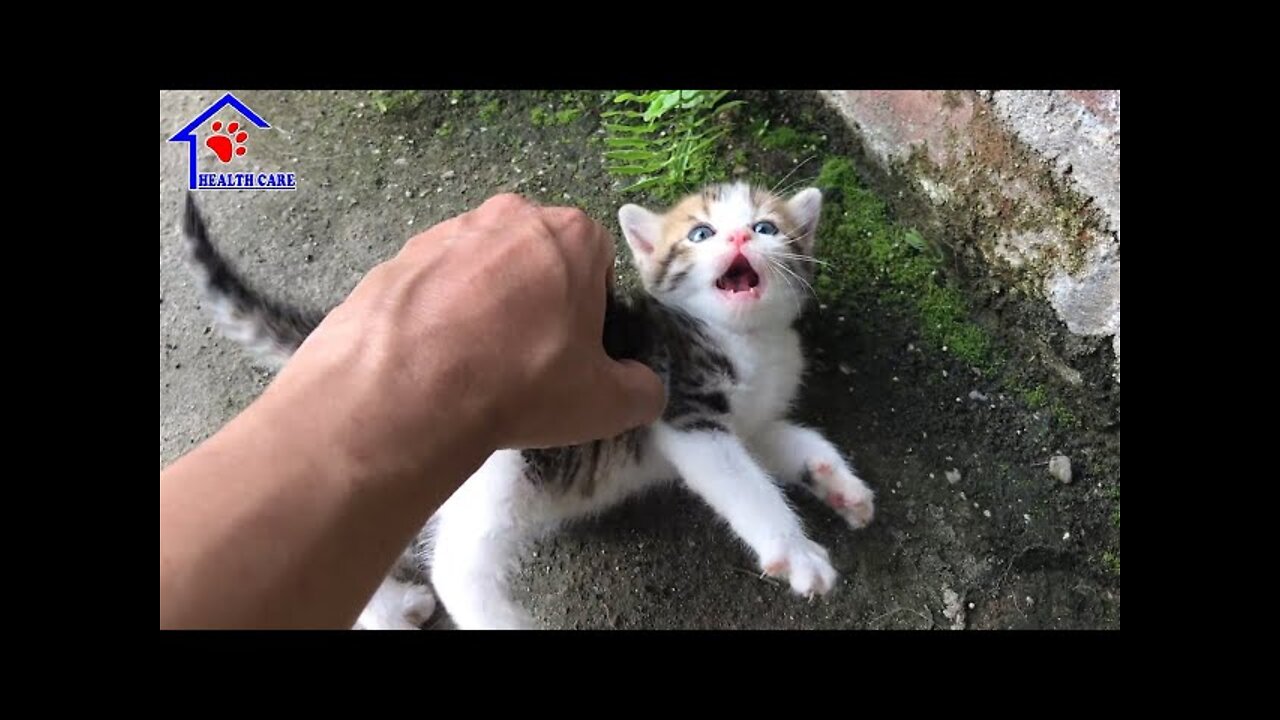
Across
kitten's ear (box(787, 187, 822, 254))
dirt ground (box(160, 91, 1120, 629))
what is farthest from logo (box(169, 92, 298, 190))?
kitten's ear (box(787, 187, 822, 254))

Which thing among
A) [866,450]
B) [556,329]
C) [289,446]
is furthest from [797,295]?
[289,446]

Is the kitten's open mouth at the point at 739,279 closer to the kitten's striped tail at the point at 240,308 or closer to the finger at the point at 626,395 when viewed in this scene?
the finger at the point at 626,395

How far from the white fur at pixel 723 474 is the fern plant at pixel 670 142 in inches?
20.4

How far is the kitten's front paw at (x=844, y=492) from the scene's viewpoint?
2.04m

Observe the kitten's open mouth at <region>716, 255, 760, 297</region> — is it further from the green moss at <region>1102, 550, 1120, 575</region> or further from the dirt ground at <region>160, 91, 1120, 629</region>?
the green moss at <region>1102, 550, 1120, 575</region>

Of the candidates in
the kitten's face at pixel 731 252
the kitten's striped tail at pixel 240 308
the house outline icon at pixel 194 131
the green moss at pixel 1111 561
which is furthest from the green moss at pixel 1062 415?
the house outline icon at pixel 194 131

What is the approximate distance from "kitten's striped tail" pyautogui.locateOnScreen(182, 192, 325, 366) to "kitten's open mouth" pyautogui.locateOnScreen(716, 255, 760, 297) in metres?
1.10

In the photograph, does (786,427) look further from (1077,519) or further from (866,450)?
(1077,519)

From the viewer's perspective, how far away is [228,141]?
3020 millimetres

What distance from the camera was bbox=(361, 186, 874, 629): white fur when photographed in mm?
1932

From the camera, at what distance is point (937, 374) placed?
7.35 ft

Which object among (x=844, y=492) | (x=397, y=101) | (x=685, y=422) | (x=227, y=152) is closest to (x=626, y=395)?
(x=685, y=422)

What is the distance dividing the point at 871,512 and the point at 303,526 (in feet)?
4.68

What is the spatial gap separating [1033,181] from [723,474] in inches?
45.1
